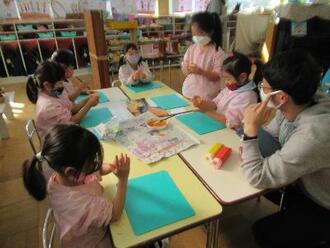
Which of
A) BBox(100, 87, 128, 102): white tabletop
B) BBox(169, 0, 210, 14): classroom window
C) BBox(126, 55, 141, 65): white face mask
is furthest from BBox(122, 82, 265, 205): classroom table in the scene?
BBox(169, 0, 210, 14): classroom window

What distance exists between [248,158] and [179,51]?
202 inches

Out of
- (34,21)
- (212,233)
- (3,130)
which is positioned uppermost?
(34,21)

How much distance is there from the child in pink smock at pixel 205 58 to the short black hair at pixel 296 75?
1013 mm

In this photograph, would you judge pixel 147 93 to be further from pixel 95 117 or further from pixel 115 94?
pixel 95 117

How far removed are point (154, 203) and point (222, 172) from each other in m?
0.36

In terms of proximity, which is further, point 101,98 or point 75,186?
point 101,98

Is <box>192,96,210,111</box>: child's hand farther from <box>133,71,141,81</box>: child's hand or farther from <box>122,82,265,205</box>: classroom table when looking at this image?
<box>133,71,141,81</box>: child's hand

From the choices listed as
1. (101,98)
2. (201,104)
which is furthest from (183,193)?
(101,98)

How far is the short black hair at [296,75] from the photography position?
984mm

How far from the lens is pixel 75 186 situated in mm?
906

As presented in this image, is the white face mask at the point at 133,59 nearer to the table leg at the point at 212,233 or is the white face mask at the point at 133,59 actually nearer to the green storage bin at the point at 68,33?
the table leg at the point at 212,233

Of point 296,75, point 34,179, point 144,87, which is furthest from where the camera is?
point 144,87

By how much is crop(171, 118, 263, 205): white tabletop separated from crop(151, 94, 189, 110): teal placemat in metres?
0.47

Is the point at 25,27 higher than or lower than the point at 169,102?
higher
